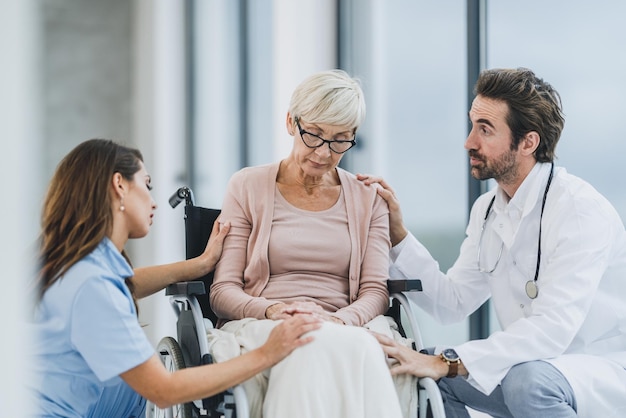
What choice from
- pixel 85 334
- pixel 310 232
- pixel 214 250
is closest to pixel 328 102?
pixel 310 232

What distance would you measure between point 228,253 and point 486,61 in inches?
51.3

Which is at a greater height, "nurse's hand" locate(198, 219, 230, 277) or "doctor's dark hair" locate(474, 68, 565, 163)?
"doctor's dark hair" locate(474, 68, 565, 163)

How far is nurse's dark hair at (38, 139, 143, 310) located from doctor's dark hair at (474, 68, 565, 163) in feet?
3.44

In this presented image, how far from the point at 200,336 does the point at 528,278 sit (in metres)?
0.87

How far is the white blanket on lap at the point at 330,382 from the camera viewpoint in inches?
58.0

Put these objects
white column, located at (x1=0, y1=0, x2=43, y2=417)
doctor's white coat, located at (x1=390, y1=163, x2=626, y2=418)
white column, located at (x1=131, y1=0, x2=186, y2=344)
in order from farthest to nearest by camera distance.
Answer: white column, located at (x1=131, y1=0, x2=186, y2=344) → doctor's white coat, located at (x1=390, y1=163, x2=626, y2=418) → white column, located at (x1=0, y1=0, x2=43, y2=417)

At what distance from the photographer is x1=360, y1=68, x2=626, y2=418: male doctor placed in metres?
1.74

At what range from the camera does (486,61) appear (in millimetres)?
2740

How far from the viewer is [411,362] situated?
1.67m

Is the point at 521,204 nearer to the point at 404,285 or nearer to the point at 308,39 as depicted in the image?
the point at 404,285

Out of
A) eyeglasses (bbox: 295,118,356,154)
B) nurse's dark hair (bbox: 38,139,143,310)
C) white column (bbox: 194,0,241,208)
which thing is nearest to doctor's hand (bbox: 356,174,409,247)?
eyeglasses (bbox: 295,118,356,154)

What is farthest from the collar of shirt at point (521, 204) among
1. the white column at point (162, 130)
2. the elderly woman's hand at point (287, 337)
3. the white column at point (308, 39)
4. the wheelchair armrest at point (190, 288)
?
the white column at point (162, 130)

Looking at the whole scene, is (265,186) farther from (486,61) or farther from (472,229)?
(486,61)

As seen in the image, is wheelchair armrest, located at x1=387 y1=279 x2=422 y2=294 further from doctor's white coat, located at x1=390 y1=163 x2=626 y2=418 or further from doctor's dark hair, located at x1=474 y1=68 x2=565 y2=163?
doctor's dark hair, located at x1=474 y1=68 x2=565 y2=163
